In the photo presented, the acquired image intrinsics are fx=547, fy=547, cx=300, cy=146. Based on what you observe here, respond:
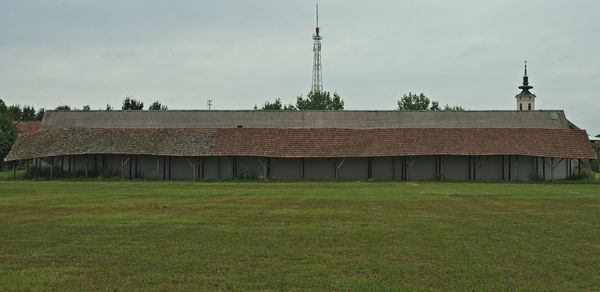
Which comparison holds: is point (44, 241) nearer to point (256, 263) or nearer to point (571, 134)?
point (256, 263)

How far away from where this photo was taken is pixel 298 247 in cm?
1012

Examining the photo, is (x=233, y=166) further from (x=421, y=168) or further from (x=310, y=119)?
(x=421, y=168)

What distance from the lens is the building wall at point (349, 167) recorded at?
36812 mm

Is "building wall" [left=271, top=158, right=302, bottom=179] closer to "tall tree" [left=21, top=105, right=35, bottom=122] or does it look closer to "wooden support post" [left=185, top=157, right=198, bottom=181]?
"wooden support post" [left=185, top=157, right=198, bottom=181]

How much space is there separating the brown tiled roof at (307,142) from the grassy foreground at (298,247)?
18.2m

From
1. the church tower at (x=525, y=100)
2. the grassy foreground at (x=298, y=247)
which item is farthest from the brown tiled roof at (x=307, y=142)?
the church tower at (x=525, y=100)

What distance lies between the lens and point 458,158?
36.9m

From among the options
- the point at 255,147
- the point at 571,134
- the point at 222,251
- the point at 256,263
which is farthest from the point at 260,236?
the point at 571,134

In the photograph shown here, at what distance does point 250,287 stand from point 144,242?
13.4 ft

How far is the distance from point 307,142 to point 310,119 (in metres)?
4.58

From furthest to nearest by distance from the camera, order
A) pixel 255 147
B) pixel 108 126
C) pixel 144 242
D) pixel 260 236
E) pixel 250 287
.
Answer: pixel 108 126 → pixel 255 147 → pixel 260 236 → pixel 144 242 → pixel 250 287

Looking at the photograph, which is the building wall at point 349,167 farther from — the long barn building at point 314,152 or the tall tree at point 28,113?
the tall tree at point 28,113

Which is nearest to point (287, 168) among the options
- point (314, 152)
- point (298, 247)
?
point (314, 152)

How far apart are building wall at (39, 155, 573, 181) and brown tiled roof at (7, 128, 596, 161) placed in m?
0.91
